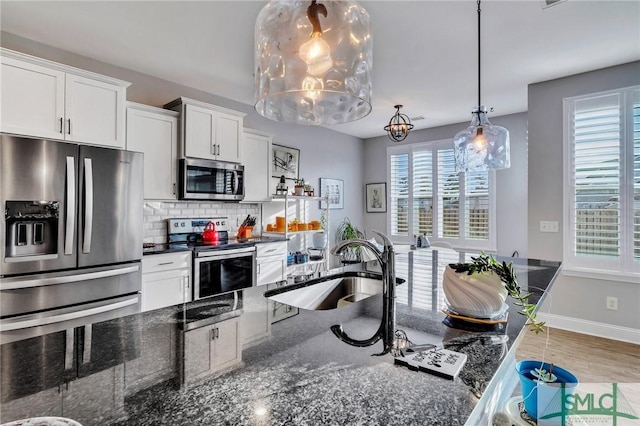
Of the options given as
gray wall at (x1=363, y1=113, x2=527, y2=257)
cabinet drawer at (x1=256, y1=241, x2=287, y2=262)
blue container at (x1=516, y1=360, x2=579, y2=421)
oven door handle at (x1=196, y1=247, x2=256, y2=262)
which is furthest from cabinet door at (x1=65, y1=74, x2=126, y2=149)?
gray wall at (x1=363, y1=113, x2=527, y2=257)

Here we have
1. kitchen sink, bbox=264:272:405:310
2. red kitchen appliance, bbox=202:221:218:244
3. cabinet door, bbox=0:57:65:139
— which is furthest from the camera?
red kitchen appliance, bbox=202:221:218:244

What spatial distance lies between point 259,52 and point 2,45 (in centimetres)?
272

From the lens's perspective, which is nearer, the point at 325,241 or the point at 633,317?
the point at 633,317

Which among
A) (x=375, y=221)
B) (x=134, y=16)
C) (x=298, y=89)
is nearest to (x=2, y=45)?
(x=134, y=16)

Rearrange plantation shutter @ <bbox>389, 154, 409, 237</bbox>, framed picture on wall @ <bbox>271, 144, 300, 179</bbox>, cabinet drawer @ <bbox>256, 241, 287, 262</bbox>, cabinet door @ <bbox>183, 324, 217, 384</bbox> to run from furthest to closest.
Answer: plantation shutter @ <bbox>389, 154, 409, 237</bbox>
framed picture on wall @ <bbox>271, 144, 300, 179</bbox>
cabinet drawer @ <bbox>256, 241, 287, 262</bbox>
cabinet door @ <bbox>183, 324, 217, 384</bbox>

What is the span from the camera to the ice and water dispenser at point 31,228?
203 centimetres

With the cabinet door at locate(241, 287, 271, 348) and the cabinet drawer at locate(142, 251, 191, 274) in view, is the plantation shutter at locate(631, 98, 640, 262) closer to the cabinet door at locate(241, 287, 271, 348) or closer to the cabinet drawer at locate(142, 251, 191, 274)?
the cabinet door at locate(241, 287, 271, 348)

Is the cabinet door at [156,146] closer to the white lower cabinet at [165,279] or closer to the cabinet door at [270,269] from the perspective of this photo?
the white lower cabinet at [165,279]

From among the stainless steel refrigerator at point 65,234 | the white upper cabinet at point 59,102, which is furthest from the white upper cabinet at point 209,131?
the stainless steel refrigerator at point 65,234

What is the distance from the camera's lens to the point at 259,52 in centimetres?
115

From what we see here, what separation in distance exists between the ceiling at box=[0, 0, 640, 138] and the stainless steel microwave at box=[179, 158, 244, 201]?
911 millimetres

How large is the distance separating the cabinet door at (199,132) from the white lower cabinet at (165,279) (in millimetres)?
1058

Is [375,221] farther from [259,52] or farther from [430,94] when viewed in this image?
[259,52]

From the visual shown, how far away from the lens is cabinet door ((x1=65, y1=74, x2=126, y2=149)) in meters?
2.47
